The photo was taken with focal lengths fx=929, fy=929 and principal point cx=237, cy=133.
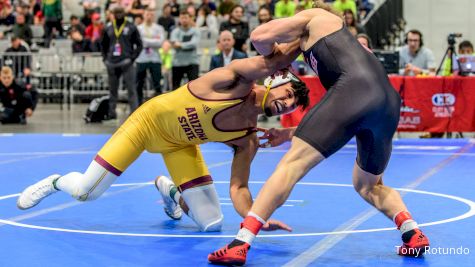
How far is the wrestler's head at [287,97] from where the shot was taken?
225 inches

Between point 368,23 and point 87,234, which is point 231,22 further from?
point 87,234

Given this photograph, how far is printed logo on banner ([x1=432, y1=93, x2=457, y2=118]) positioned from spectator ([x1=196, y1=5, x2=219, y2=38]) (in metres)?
7.38

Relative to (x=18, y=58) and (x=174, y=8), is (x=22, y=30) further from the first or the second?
(x=174, y=8)

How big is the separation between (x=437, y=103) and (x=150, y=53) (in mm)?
5395

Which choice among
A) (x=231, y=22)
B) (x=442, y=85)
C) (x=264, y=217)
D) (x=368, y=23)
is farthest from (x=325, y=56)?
(x=368, y=23)

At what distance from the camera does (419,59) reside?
1359 centimetres

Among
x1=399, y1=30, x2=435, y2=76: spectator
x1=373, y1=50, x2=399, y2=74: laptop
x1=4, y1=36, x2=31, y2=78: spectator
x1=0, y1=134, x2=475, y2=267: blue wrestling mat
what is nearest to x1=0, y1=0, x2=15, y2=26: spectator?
x1=4, y1=36, x2=31, y2=78: spectator

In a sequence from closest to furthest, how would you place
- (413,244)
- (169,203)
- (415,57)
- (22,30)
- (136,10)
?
(413,244) < (169,203) < (415,57) < (136,10) < (22,30)

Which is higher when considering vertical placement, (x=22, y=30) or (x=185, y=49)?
(x=185, y=49)

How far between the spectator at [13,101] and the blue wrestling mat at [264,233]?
5.01 meters

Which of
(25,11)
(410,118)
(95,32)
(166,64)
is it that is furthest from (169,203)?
(25,11)

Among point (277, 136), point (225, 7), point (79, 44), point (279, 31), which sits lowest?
point (79, 44)

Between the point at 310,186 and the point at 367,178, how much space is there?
2.84m

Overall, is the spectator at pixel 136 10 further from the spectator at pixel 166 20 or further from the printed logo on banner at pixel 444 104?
the printed logo on banner at pixel 444 104
